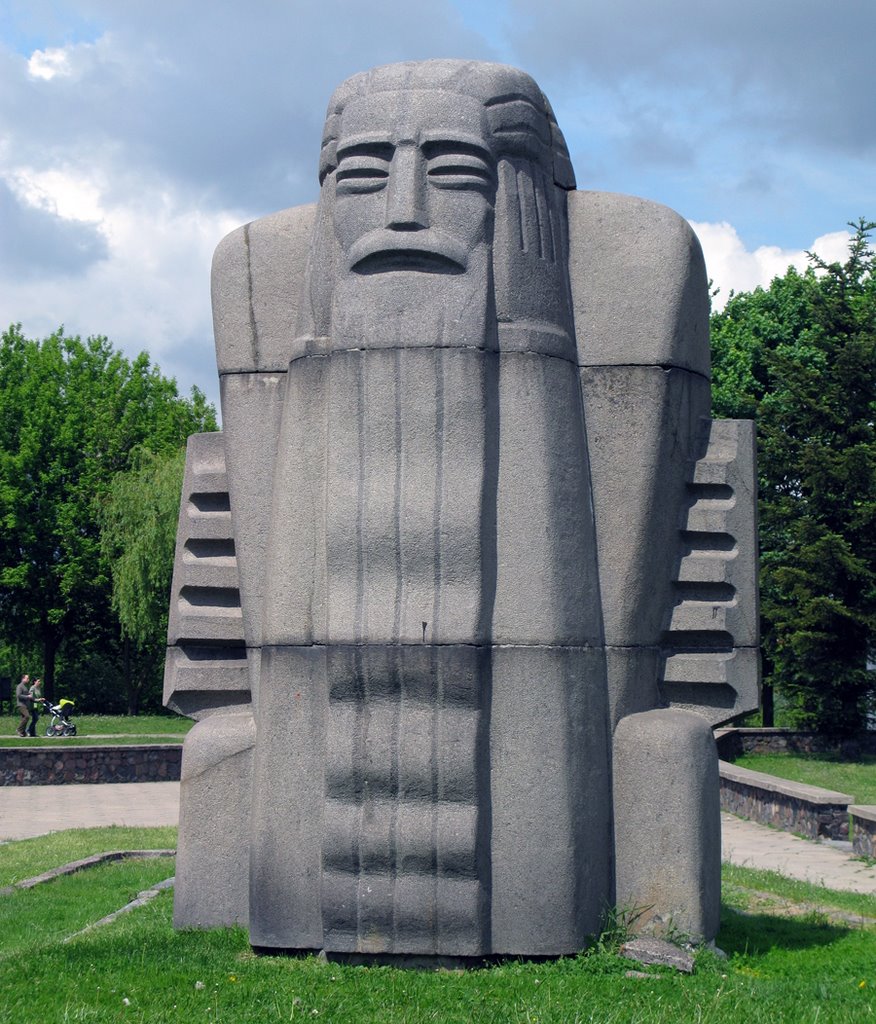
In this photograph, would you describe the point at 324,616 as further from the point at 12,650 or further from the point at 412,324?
the point at 12,650

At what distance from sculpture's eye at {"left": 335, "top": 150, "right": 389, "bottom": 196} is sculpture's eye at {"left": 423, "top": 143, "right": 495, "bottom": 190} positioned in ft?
0.87

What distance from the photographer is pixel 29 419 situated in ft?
130

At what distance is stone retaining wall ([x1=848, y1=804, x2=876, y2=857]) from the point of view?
14156 millimetres

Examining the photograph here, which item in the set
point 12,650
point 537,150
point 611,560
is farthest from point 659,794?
point 12,650

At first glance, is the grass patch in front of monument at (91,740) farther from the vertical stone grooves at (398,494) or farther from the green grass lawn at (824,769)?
the vertical stone grooves at (398,494)

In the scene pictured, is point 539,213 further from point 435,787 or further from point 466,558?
point 435,787

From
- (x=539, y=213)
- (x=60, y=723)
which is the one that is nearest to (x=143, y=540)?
(x=60, y=723)

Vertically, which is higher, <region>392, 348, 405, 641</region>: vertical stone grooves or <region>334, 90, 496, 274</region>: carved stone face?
<region>334, 90, 496, 274</region>: carved stone face

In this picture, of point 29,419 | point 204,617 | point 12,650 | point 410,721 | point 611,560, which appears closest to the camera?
point 410,721

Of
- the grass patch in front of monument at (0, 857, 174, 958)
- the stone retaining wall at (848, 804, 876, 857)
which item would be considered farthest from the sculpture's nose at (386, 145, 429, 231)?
the stone retaining wall at (848, 804, 876, 857)

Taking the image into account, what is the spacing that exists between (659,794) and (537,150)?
3763 mm

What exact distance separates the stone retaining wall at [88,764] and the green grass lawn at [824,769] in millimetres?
10723

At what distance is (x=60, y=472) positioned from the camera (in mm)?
39625

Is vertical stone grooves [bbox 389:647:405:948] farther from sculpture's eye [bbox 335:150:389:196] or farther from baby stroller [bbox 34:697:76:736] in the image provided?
baby stroller [bbox 34:697:76:736]
